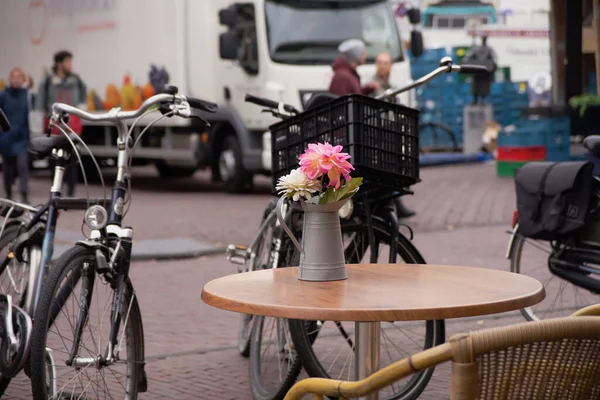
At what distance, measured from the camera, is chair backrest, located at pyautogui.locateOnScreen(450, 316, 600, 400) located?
2.47 metres

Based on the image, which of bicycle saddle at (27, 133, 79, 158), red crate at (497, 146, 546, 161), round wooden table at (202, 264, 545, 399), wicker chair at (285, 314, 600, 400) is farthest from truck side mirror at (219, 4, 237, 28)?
wicker chair at (285, 314, 600, 400)

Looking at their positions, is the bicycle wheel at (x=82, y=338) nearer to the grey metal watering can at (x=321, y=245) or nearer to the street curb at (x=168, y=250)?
the grey metal watering can at (x=321, y=245)

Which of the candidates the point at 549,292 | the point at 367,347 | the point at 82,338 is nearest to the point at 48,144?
the point at 82,338

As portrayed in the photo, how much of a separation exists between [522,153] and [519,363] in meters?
15.6

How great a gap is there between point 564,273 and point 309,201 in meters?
2.58

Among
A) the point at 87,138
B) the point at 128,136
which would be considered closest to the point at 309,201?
the point at 128,136

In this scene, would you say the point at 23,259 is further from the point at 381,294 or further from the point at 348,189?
the point at 381,294

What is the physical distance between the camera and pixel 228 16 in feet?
50.8

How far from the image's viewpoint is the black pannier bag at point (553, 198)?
5730 mm

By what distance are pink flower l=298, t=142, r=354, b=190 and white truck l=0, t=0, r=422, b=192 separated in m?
10.5

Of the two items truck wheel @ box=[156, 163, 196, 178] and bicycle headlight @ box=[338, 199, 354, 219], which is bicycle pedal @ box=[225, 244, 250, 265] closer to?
bicycle headlight @ box=[338, 199, 354, 219]

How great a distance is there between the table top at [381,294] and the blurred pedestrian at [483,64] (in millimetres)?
20172

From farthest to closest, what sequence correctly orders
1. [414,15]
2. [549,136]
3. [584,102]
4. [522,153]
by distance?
[522,153]
[549,136]
[414,15]
[584,102]

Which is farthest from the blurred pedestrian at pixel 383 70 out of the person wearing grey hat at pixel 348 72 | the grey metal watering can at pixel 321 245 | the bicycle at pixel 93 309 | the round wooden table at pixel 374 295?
the grey metal watering can at pixel 321 245
